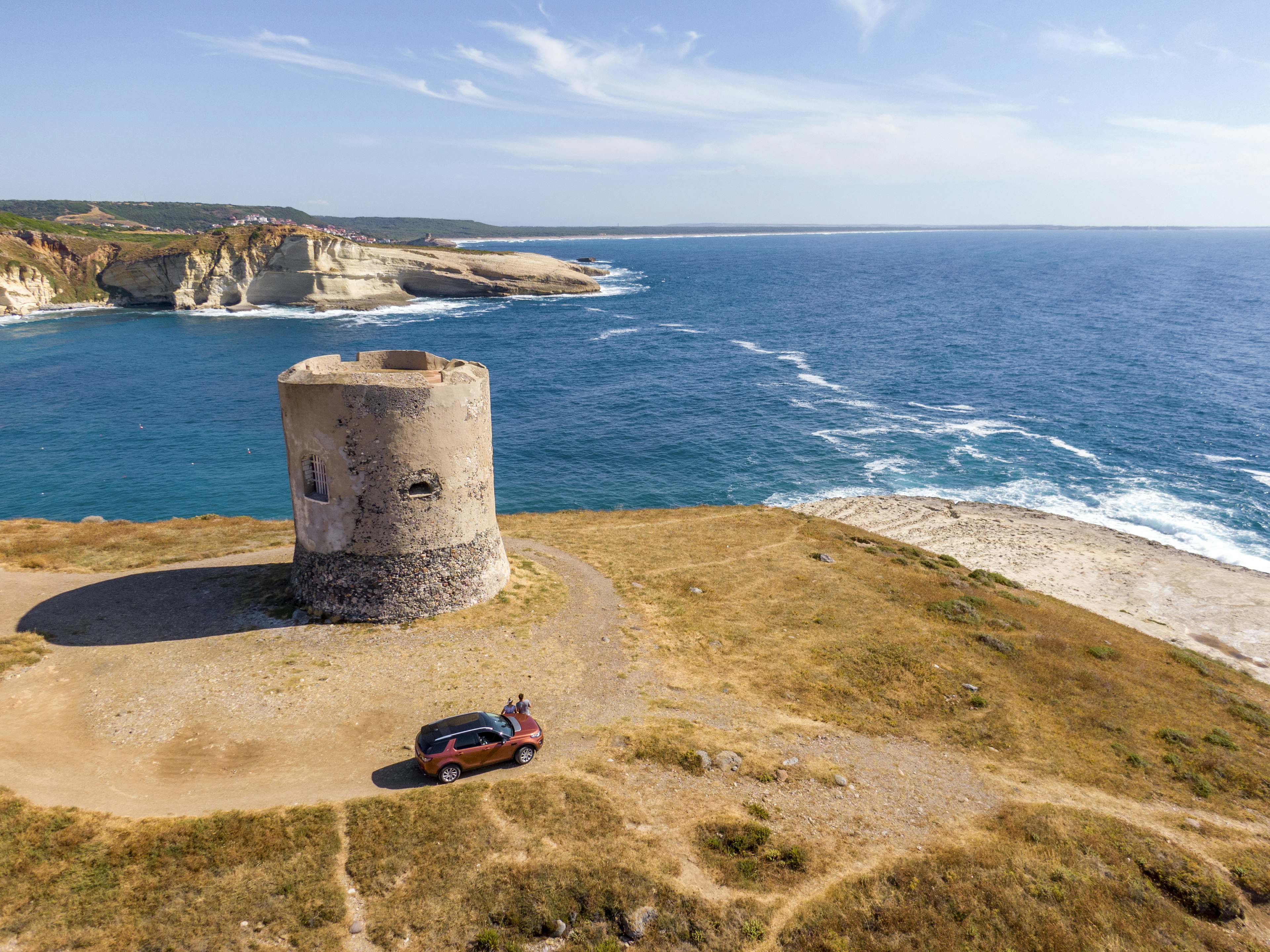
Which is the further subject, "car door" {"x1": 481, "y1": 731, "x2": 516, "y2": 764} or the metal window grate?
the metal window grate

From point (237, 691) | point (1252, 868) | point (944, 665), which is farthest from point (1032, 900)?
point (237, 691)

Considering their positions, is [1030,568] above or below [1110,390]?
below

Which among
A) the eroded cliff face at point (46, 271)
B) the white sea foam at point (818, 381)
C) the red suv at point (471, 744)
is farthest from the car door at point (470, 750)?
the eroded cliff face at point (46, 271)

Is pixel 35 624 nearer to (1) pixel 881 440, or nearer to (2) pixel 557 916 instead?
(2) pixel 557 916

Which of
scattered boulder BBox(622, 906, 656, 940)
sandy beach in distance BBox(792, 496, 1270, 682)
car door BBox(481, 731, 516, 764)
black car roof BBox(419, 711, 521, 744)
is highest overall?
black car roof BBox(419, 711, 521, 744)

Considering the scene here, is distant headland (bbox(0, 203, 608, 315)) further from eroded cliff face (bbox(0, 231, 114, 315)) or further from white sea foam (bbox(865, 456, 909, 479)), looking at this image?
white sea foam (bbox(865, 456, 909, 479))

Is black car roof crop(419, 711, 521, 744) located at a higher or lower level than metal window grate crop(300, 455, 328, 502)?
lower

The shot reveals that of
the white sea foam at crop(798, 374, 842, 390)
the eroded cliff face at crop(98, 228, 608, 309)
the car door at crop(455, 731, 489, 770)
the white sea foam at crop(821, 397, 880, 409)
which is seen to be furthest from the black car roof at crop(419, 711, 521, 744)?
the eroded cliff face at crop(98, 228, 608, 309)

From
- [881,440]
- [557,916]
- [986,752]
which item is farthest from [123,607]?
[881,440]
